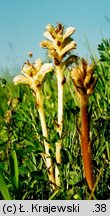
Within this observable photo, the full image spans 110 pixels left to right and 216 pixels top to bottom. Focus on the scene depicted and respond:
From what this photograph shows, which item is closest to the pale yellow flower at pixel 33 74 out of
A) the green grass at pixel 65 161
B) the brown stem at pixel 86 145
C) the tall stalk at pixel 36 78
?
the tall stalk at pixel 36 78

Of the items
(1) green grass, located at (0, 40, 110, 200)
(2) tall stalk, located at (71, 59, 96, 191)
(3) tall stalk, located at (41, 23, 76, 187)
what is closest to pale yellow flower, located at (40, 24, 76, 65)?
(3) tall stalk, located at (41, 23, 76, 187)

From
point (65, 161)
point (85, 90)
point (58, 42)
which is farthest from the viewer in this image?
point (65, 161)

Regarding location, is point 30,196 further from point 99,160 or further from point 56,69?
point 56,69

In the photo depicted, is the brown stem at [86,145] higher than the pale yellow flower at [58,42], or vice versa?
the pale yellow flower at [58,42]

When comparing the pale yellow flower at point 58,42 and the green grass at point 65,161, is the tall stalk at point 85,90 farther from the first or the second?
the pale yellow flower at point 58,42

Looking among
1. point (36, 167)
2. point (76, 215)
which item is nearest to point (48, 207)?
point (76, 215)

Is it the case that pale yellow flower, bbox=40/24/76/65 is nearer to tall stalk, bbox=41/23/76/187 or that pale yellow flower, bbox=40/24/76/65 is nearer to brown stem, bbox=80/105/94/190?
tall stalk, bbox=41/23/76/187

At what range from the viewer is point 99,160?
2160 mm

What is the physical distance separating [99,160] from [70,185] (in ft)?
0.64

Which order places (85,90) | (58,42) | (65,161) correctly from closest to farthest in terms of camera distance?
(85,90)
(58,42)
(65,161)

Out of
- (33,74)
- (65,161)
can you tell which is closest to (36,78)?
(33,74)

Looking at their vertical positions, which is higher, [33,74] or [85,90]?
[33,74]

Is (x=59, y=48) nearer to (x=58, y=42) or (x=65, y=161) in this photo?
(x=58, y=42)

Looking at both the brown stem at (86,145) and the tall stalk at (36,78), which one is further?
the tall stalk at (36,78)
